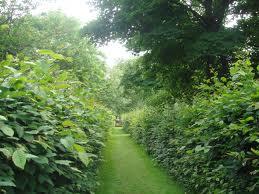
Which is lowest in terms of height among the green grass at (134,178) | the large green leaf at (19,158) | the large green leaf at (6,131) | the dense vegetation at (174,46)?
the green grass at (134,178)

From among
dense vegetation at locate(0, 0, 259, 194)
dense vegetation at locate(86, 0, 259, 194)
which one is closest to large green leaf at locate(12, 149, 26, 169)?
dense vegetation at locate(0, 0, 259, 194)

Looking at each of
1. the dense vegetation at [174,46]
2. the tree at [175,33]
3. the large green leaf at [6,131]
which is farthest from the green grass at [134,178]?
the large green leaf at [6,131]

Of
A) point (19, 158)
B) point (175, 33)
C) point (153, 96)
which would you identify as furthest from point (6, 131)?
point (153, 96)

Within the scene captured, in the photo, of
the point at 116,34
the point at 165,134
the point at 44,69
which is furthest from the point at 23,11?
the point at 44,69

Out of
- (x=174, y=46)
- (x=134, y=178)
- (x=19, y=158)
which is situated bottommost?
(x=134, y=178)

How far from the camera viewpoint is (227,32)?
40.3 ft

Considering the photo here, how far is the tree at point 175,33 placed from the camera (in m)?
12.2

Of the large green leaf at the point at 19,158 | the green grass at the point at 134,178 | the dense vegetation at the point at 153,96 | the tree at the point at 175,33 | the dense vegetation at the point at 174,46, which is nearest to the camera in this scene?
the large green leaf at the point at 19,158

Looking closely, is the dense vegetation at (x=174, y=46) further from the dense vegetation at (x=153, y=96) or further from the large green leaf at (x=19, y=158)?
the large green leaf at (x=19, y=158)

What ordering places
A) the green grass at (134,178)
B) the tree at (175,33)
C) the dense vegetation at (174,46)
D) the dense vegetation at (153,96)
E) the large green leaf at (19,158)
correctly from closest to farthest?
the large green leaf at (19,158) < the dense vegetation at (153,96) < the green grass at (134,178) < the dense vegetation at (174,46) < the tree at (175,33)

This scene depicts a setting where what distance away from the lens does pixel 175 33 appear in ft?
40.7

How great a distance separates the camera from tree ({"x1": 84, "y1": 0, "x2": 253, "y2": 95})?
40.2 feet

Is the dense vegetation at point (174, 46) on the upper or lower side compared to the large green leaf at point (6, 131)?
upper

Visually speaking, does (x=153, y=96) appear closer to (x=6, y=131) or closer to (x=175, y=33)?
(x=175, y=33)
